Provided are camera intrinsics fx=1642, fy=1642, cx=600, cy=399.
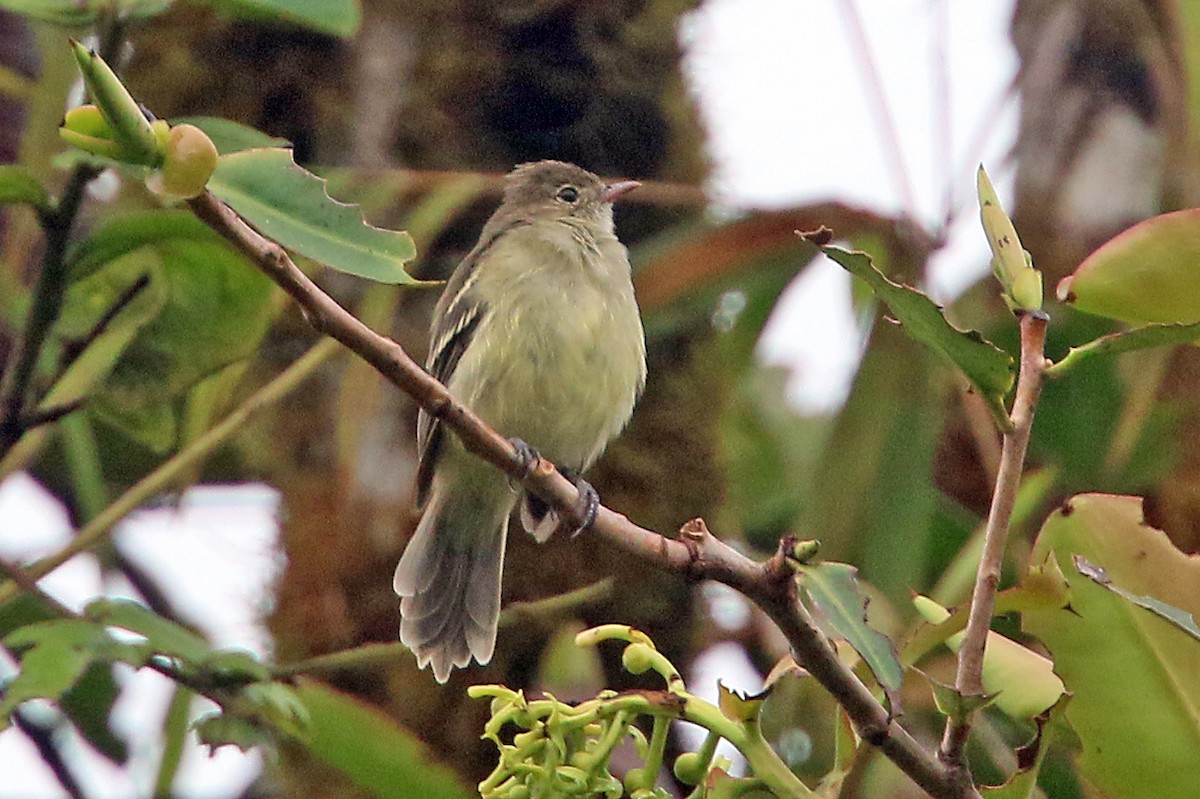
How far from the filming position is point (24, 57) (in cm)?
427

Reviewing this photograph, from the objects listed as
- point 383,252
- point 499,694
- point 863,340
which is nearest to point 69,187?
point 383,252

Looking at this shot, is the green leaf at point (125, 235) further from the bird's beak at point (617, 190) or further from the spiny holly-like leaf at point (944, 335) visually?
the bird's beak at point (617, 190)

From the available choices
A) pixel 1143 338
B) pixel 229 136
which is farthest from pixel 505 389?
pixel 1143 338

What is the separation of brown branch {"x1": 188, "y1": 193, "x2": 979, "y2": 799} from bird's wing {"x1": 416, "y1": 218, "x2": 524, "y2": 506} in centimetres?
182

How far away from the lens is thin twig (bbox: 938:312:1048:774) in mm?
1242

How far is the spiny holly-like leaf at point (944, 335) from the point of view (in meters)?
1.33

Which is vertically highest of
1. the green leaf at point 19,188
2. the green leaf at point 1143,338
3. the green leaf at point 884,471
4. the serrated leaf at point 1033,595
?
the green leaf at point 1143,338

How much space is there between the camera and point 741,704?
4.29 ft

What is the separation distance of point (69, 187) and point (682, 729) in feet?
6.47

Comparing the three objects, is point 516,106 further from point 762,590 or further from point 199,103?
point 762,590

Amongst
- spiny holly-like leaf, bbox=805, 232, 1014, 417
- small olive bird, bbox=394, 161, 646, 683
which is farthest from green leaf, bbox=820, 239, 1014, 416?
small olive bird, bbox=394, 161, 646, 683

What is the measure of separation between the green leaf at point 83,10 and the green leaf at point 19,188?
0.76 feet

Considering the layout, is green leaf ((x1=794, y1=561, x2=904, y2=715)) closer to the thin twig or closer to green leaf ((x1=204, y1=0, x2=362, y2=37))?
the thin twig

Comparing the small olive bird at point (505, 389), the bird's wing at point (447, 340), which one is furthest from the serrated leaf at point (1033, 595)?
the bird's wing at point (447, 340)
